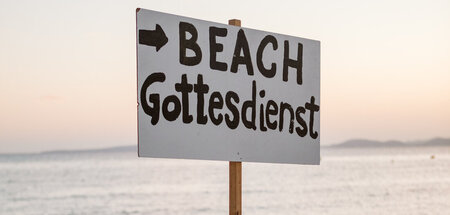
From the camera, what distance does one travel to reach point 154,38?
3.06 metres

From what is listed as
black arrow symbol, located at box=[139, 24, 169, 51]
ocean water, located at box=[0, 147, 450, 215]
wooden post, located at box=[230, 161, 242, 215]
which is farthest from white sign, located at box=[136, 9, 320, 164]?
ocean water, located at box=[0, 147, 450, 215]

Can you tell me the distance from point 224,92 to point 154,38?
44cm

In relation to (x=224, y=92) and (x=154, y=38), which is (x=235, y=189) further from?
(x=154, y=38)

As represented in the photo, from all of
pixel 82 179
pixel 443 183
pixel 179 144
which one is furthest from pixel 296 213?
pixel 82 179

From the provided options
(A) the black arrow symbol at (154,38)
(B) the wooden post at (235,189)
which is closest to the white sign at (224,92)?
(A) the black arrow symbol at (154,38)

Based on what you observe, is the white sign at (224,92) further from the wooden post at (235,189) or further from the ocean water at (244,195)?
the ocean water at (244,195)

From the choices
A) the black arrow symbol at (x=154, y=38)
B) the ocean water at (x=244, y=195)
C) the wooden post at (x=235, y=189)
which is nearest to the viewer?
the black arrow symbol at (x=154, y=38)

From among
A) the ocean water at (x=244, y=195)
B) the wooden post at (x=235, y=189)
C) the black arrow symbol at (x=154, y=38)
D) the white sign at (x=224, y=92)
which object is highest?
the black arrow symbol at (x=154, y=38)

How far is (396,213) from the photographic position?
21656 mm

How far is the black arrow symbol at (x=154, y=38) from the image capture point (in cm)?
302

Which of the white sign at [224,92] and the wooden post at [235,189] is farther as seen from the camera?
the wooden post at [235,189]

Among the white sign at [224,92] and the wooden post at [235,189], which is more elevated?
the white sign at [224,92]

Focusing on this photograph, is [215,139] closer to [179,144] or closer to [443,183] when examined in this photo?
[179,144]

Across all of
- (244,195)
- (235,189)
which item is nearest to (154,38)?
(235,189)
